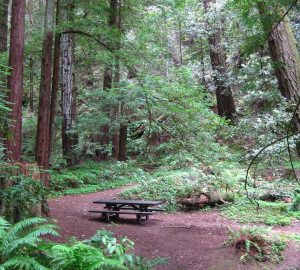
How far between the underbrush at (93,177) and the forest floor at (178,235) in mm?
1987

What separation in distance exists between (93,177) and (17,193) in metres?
8.42

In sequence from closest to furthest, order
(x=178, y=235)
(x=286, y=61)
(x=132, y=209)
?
(x=286, y=61), (x=178, y=235), (x=132, y=209)

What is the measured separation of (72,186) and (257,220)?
25.0 ft

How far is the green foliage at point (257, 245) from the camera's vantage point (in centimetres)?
508

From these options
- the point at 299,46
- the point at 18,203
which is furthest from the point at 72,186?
the point at 299,46

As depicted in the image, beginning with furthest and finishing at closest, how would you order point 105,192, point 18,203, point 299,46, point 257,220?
point 105,192, point 299,46, point 257,220, point 18,203

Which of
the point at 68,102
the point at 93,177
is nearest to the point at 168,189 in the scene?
the point at 93,177

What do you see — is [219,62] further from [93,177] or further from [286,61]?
[286,61]

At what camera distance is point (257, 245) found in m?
5.27

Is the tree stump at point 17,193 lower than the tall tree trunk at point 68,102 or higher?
lower

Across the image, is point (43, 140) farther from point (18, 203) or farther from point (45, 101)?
point (18, 203)

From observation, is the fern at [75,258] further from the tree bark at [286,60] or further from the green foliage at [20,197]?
the tree bark at [286,60]

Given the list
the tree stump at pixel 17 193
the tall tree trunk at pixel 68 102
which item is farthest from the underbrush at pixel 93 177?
the tree stump at pixel 17 193

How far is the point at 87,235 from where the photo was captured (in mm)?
6121
